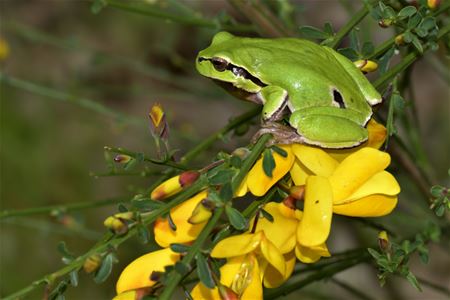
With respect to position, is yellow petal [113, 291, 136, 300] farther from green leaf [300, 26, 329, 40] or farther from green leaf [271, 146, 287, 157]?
green leaf [300, 26, 329, 40]

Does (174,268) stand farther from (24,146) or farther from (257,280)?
(24,146)

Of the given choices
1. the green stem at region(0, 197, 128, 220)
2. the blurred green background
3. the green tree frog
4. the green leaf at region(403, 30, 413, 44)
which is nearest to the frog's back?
the green tree frog

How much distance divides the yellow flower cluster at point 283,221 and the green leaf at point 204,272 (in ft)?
0.13

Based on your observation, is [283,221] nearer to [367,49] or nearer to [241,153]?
[241,153]

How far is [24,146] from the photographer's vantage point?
365cm

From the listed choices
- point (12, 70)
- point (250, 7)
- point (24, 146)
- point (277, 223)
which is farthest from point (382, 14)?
point (12, 70)

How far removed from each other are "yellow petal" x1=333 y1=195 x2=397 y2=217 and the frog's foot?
0.44 ft

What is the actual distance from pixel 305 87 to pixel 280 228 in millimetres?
286

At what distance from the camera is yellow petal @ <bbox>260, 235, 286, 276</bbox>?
3.53 feet

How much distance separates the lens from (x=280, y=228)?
1.13 metres

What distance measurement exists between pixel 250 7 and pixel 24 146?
212 cm

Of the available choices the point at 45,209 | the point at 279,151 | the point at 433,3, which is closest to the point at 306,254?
the point at 279,151

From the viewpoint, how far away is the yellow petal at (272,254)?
1.08 m

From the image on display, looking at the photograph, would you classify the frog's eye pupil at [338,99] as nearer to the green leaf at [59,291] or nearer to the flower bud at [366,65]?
the flower bud at [366,65]
